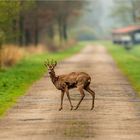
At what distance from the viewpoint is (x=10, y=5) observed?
3409 centimetres

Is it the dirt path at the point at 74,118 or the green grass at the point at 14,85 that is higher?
the green grass at the point at 14,85

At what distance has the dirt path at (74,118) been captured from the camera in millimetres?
13961

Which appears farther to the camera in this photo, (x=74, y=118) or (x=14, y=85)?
(x=14, y=85)

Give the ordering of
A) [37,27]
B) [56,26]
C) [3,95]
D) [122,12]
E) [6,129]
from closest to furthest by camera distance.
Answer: [6,129]
[3,95]
[37,27]
[56,26]
[122,12]

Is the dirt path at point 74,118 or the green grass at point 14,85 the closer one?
the dirt path at point 74,118

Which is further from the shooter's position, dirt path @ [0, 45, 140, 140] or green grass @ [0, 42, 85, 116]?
green grass @ [0, 42, 85, 116]

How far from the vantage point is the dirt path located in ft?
45.8

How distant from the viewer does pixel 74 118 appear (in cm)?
1647

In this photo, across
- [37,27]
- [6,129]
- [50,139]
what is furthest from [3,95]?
[37,27]

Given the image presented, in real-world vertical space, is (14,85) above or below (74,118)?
above

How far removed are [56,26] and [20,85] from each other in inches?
2863

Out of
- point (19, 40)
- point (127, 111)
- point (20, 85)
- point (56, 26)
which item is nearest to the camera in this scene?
point (127, 111)

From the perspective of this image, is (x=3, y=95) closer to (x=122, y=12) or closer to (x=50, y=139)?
(x=50, y=139)

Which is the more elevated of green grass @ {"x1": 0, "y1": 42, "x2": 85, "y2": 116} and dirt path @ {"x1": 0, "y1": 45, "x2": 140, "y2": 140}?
green grass @ {"x1": 0, "y1": 42, "x2": 85, "y2": 116}
